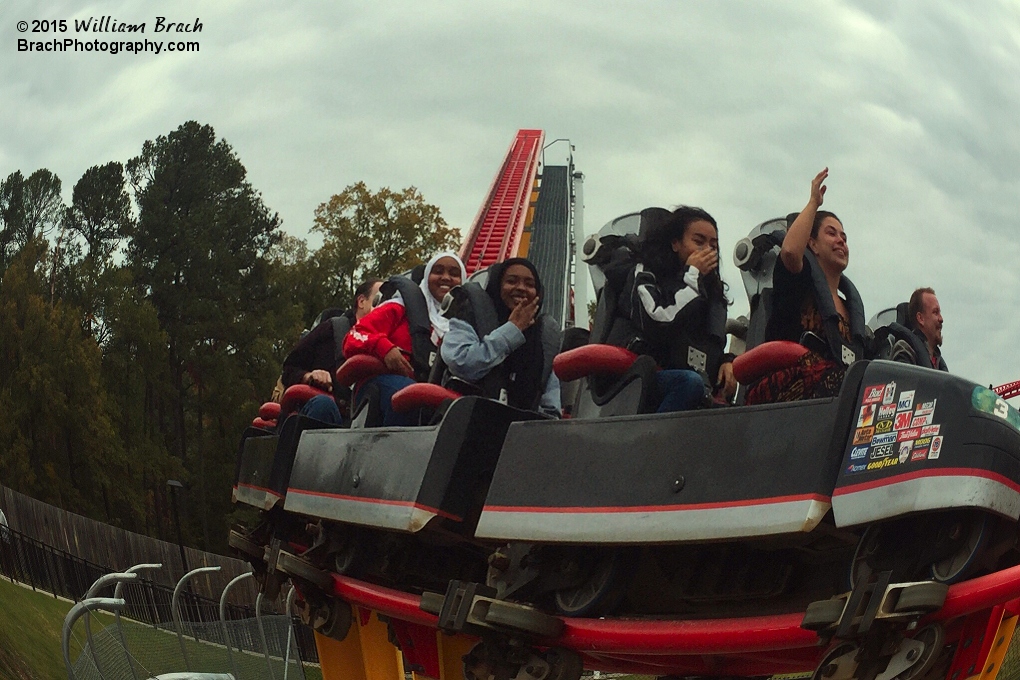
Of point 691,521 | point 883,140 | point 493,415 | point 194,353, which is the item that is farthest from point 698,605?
point 194,353

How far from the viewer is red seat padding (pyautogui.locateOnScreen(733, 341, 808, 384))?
12.4 feet

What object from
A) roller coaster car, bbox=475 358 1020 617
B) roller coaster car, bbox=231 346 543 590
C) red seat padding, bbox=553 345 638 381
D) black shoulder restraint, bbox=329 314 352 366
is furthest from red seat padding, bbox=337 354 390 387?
red seat padding, bbox=553 345 638 381

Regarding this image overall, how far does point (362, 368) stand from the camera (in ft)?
19.0

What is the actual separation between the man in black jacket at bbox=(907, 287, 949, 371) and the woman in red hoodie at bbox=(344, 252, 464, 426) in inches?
82.8

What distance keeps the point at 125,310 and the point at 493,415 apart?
2.23 m

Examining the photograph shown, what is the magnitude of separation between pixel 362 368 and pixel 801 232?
2.40 m

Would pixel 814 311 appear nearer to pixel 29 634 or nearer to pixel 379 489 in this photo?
pixel 379 489

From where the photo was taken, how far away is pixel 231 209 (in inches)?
248

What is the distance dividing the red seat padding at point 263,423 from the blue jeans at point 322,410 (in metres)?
0.44

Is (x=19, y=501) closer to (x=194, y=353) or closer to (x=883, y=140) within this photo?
(x=194, y=353)

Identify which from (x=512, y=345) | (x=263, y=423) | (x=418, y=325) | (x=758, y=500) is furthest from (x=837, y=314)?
(x=263, y=423)

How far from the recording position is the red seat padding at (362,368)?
576 centimetres

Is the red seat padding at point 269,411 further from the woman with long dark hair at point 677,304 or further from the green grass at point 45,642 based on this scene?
the woman with long dark hair at point 677,304

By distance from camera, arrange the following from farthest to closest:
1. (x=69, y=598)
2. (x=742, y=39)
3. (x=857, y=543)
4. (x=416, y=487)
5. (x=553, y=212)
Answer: (x=553, y=212) → (x=69, y=598) → (x=416, y=487) → (x=742, y=39) → (x=857, y=543)
